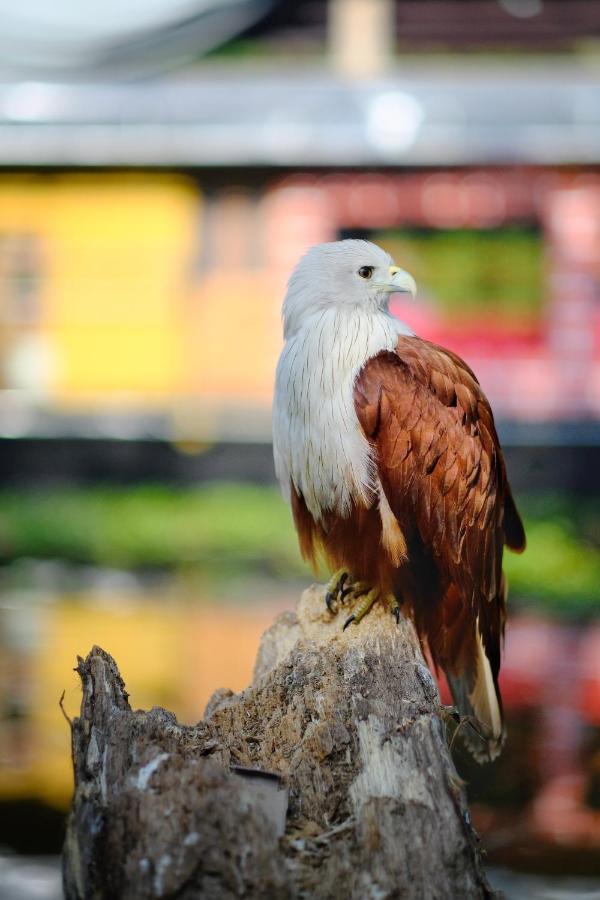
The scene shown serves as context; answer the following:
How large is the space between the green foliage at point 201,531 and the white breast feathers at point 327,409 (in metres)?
6.42

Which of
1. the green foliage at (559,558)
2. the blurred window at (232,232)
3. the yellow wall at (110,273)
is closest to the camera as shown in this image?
the green foliage at (559,558)

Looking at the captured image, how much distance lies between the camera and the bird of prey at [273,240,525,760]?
349 centimetres

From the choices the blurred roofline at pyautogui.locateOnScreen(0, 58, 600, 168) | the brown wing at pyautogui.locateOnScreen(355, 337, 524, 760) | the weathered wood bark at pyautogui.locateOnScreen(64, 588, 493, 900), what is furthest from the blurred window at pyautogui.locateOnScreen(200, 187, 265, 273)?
the weathered wood bark at pyautogui.locateOnScreen(64, 588, 493, 900)

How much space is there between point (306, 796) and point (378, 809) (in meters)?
0.24

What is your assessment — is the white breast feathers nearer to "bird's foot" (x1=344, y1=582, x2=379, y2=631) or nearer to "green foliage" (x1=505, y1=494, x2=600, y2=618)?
"bird's foot" (x1=344, y1=582, x2=379, y2=631)

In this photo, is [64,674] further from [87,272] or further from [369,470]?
[87,272]

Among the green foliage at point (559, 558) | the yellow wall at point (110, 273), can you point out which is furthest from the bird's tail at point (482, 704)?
the yellow wall at point (110, 273)

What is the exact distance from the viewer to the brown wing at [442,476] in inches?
137

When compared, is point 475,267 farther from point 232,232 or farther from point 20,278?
point 20,278

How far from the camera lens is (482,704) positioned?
11.9 feet

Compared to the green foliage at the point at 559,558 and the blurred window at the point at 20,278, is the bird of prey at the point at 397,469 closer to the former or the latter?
the green foliage at the point at 559,558

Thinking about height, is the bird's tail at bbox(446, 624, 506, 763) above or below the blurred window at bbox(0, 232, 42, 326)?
below

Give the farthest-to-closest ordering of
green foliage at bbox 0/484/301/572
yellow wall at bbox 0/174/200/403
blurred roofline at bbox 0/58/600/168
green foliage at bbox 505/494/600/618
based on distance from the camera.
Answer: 1. yellow wall at bbox 0/174/200/403
2. blurred roofline at bbox 0/58/600/168
3. green foliage at bbox 0/484/301/572
4. green foliage at bbox 505/494/600/618

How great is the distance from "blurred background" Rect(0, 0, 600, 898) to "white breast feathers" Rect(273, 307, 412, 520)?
6.07 metres
